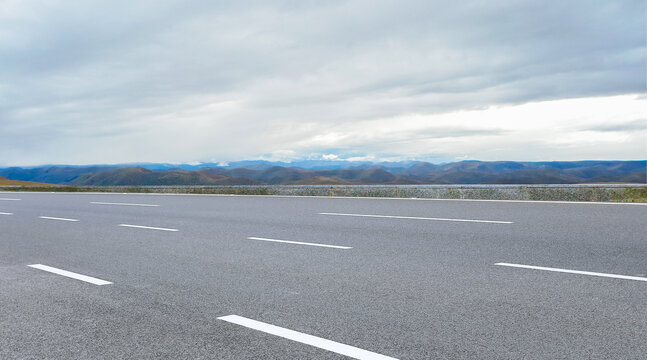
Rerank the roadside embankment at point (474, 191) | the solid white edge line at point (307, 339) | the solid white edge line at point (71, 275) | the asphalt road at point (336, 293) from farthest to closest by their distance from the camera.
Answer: the roadside embankment at point (474, 191), the solid white edge line at point (71, 275), the asphalt road at point (336, 293), the solid white edge line at point (307, 339)

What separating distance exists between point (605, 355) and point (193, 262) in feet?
18.0

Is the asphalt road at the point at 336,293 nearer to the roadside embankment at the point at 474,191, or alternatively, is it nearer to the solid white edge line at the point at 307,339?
the solid white edge line at the point at 307,339

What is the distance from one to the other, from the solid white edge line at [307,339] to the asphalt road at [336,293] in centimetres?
2

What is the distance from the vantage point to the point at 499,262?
6.80 metres

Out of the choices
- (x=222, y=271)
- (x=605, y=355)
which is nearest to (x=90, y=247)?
(x=222, y=271)

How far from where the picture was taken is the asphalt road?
3.81 metres

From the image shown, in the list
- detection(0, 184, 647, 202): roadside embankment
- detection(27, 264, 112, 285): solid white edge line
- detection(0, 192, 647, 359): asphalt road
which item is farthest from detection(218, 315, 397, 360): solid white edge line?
detection(0, 184, 647, 202): roadside embankment

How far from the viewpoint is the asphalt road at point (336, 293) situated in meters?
3.81

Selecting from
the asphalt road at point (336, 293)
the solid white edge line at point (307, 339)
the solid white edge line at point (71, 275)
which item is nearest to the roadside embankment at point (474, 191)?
the asphalt road at point (336, 293)

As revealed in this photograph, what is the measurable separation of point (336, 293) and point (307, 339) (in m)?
1.46

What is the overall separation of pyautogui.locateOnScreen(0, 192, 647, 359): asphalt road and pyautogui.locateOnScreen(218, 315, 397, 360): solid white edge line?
0.02 metres

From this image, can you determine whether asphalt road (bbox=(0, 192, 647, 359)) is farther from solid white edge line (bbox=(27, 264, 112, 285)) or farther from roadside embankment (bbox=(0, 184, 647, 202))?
roadside embankment (bbox=(0, 184, 647, 202))

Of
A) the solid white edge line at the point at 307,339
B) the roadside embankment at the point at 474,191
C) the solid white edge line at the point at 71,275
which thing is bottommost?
the solid white edge line at the point at 307,339

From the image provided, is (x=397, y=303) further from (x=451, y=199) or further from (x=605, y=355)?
(x=451, y=199)
